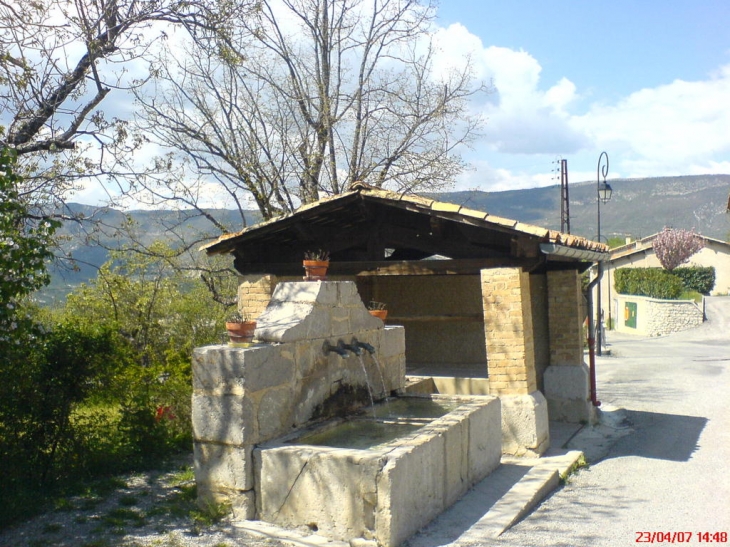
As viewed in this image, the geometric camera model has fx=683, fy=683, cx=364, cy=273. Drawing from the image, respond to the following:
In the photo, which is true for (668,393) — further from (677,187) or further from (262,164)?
(677,187)

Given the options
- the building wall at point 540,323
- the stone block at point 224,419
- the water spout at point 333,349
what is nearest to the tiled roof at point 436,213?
the building wall at point 540,323

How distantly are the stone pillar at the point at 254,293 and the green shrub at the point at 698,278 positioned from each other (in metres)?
37.9

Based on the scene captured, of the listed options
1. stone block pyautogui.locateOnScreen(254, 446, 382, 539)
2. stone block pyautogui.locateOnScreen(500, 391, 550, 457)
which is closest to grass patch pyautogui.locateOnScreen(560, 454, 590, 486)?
stone block pyautogui.locateOnScreen(500, 391, 550, 457)

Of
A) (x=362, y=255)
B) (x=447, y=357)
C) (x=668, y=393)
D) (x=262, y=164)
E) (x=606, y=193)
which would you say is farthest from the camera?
(x=606, y=193)

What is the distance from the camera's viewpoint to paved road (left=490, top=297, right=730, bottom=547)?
17.8 feet

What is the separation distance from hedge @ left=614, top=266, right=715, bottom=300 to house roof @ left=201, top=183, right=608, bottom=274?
1009 inches

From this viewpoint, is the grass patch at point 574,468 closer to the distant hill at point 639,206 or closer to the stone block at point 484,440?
the stone block at point 484,440

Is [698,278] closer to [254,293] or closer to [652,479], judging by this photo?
[652,479]

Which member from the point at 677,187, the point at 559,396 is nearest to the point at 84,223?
the point at 559,396

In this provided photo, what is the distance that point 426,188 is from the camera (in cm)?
1536

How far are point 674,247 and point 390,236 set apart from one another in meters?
38.1

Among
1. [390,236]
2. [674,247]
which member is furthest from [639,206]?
[390,236]

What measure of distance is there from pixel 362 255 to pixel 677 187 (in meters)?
179

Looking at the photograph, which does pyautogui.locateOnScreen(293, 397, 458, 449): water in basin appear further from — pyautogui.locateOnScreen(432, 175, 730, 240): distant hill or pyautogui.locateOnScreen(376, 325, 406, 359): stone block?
pyautogui.locateOnScreen(432, 175, 730, 240): distant hill
